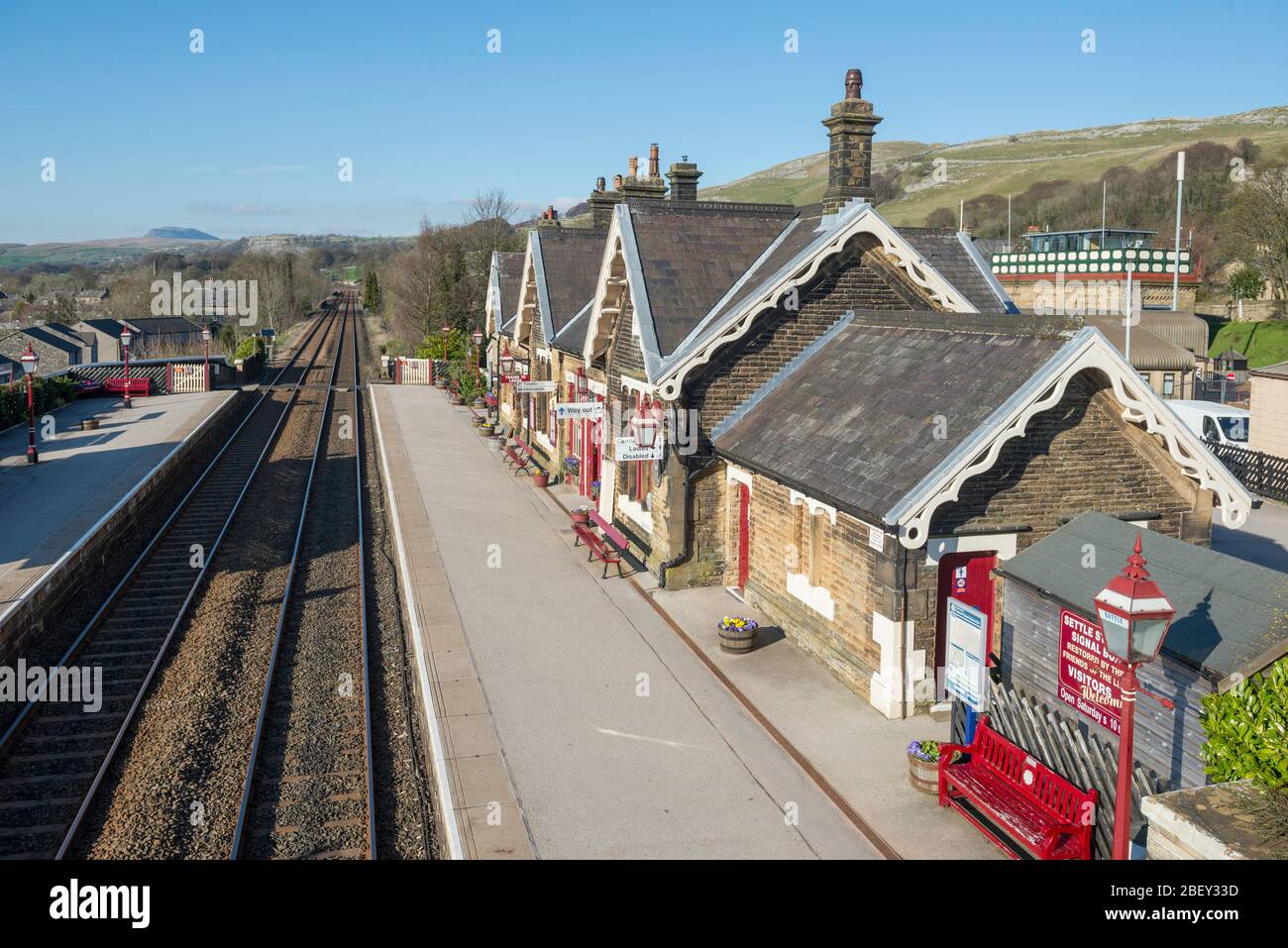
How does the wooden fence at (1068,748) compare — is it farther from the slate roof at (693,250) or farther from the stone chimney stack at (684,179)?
the stone chimney stack at (684,179)

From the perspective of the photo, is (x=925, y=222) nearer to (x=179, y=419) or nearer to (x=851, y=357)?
(x=179, y=419)

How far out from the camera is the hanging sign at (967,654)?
977 cm

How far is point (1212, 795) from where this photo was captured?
6586mm

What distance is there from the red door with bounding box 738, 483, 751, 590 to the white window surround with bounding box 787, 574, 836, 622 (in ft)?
6.22

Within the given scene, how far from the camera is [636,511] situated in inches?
750

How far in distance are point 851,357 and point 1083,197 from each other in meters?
93.3

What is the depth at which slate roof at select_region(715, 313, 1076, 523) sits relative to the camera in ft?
37.6

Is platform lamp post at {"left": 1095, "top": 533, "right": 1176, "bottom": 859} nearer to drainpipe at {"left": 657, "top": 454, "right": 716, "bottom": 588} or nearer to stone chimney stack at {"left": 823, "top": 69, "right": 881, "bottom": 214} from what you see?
drainpipe at {"left": 657, "top": 454, "right": 716, "bottom": 588}

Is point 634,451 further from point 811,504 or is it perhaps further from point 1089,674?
point 1089,674

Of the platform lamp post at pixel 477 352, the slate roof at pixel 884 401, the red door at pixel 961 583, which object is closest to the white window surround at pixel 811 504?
the slate roof at pixel 884 401

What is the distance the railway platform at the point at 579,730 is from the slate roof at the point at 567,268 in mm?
9676

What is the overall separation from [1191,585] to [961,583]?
2984mm

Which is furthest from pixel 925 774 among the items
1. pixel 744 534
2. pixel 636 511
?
pixel 636 511

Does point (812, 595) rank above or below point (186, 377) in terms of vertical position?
below
